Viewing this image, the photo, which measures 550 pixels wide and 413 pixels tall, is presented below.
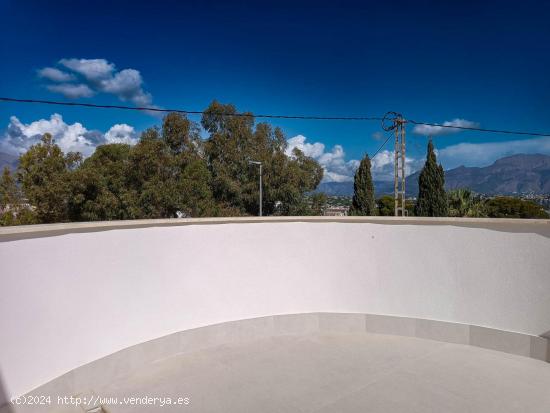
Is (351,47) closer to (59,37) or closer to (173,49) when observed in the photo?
(173,49)

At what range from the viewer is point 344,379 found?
12.0 ft

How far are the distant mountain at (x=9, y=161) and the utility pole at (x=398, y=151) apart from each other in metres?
13.7

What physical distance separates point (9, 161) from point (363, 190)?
1556cm

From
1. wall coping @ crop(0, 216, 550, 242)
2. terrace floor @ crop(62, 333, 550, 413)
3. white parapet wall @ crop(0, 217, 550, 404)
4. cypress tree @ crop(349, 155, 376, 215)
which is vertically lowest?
terrace floor @ crop(62, 333, 550, 413)

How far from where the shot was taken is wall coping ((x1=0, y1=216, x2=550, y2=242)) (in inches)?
132

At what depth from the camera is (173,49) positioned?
16.6 meters

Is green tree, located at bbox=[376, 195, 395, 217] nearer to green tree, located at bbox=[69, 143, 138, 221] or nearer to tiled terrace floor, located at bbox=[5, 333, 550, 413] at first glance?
green tree, located at bbox=[69, 143, 138, 221]

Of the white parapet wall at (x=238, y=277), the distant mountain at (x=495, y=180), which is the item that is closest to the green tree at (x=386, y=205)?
the distant mountain at (x=495, y=180)

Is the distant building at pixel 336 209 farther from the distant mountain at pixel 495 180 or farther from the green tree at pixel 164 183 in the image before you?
the green tree at pixel 164 183

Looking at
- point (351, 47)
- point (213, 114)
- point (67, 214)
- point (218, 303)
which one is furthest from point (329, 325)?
point (351, 47)

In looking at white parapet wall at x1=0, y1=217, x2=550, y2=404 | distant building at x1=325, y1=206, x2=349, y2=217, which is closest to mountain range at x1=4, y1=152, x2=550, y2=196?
distant building at x1=325, y1=206, x2=349, y2=217

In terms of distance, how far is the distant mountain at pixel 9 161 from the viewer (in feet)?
47.6

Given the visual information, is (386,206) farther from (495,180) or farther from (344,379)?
(495,180)

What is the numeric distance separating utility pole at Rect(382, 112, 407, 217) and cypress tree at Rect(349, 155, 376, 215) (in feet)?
16.3
